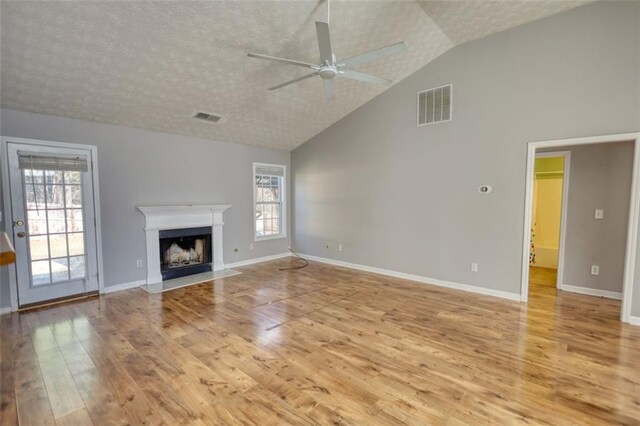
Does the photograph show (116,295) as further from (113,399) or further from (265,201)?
(265,201)

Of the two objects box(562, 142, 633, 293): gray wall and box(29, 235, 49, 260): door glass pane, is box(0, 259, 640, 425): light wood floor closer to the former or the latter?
box(562, 142, 633, 293): gray wall

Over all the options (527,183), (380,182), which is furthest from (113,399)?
(527,183)

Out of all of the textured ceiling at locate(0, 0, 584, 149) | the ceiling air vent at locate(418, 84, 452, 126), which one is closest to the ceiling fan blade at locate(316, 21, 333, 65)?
the textured ceiling at locate(0, 0, 584, 149)

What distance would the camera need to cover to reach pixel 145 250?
4805 mm

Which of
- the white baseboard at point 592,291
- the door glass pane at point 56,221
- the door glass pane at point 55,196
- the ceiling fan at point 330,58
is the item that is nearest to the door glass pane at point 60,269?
the door glass pane at point 56,221

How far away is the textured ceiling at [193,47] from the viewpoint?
9.12 feet

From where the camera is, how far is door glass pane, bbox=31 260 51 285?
12.8 feet

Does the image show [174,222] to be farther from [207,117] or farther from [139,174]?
[207,117]

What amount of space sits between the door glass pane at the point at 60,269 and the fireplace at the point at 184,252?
124 cm

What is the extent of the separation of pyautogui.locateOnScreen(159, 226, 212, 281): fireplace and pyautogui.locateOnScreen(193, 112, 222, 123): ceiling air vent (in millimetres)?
1962

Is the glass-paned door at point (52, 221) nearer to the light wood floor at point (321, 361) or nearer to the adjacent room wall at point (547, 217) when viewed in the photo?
the light wood floor at point (321, 361)

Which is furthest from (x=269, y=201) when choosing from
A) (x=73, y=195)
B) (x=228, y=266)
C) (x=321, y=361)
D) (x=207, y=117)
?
(x=321, y=361)

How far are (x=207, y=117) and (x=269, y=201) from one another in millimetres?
2522

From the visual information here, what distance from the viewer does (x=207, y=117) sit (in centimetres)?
477
